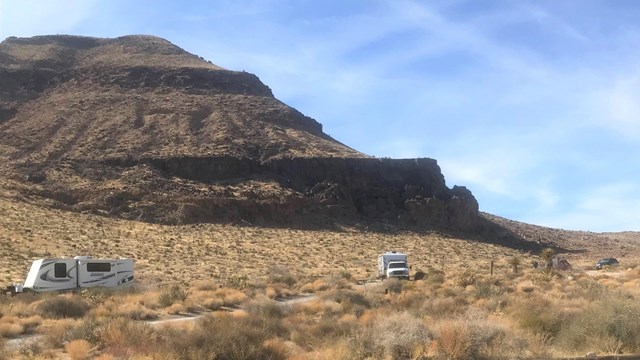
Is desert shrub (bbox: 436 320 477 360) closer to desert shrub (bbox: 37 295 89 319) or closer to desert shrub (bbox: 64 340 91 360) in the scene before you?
desert shrub (bbox: 64 340 91 360)

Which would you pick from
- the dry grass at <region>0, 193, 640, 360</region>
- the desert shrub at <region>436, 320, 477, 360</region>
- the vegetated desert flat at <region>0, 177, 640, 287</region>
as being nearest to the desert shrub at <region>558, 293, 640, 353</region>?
the dry grass at <region>0, 193, 640, 360</region>

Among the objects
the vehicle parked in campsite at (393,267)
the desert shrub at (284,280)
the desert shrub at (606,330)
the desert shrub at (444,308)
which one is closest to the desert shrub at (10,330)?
the desert shrub at (444,308)

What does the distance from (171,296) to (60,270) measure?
743 centimetres

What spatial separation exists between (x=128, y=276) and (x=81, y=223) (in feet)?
64.1

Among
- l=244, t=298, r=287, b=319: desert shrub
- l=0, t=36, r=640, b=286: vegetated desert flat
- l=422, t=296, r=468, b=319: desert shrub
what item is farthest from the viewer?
l=0, t=36, r=640, b=286: vegetated desert flat

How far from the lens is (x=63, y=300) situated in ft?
74.5

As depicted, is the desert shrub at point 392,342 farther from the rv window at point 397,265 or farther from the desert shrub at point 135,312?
the rv window at point 397,265

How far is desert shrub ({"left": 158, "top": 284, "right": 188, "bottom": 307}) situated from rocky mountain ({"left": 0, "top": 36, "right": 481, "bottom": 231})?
29938mm

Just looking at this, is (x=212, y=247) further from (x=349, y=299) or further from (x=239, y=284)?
(x=349, y=299)

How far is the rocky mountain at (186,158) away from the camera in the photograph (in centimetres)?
5938

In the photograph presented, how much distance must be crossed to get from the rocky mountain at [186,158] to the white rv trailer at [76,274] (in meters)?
23.9

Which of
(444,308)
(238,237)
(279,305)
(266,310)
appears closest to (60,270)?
(279,305)

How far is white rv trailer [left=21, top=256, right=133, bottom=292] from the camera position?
95.7 feet

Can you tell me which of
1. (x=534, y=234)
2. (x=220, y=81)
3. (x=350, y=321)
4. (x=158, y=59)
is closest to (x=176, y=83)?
(x=220, y=81)
